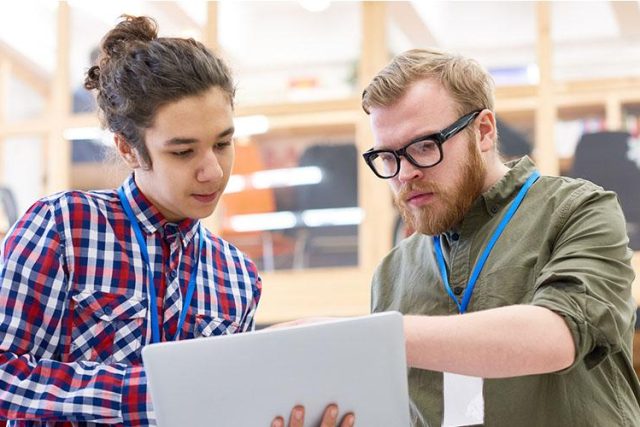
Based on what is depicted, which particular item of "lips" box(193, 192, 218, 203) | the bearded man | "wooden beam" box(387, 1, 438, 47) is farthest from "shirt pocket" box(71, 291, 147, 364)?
"wooden beam" box(387, 1, 438, 47)

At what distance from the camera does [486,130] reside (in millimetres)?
1813

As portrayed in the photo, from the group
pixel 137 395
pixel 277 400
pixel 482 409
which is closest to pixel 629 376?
pixel 482 409

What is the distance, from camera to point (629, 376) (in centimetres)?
165

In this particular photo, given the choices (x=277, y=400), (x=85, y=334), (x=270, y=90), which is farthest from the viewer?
(x=270, y=90)

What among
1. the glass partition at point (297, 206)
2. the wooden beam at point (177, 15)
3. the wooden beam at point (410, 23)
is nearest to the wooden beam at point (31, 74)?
the wooden beam at point (177, 15)

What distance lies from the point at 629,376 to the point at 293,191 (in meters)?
3.98

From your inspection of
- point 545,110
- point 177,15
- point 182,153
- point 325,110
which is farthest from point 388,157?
point 177,15

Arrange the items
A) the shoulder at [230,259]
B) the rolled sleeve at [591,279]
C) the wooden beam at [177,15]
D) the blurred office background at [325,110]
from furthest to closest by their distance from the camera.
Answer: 1. the wooden beam at [177,15]
2. the blurred office background at [325,110]
3. the shoulder at [230,259]
4. the rolled sleeve at [591,279]

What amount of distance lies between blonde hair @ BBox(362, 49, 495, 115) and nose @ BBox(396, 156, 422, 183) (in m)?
0.12

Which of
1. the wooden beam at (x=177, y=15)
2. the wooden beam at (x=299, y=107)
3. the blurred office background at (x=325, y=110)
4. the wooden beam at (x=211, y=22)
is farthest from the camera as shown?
the wooden beam at (x=177, y=15)

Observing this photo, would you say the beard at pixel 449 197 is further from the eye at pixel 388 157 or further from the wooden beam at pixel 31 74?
the wooden beam at pixel 31 74

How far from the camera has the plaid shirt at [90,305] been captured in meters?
1.52

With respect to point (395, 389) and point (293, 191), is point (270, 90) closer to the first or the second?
point (293, 191)

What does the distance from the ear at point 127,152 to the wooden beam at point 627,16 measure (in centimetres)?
436
